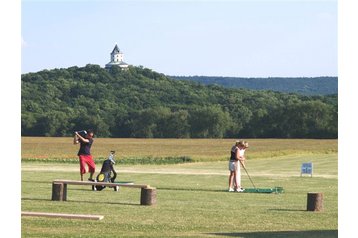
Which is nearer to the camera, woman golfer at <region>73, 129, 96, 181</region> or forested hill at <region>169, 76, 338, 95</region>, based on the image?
woman golfer at <region>73, 129, 96, 181</region>

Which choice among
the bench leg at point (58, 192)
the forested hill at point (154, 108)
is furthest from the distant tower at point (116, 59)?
the bench leg at point (58, 192)

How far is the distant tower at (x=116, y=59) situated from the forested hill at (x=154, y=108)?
2.78m

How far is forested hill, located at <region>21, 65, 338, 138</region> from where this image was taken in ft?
341

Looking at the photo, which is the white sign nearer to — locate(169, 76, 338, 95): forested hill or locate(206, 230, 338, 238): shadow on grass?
locate(206, 230, 338, 238): shadow on grass

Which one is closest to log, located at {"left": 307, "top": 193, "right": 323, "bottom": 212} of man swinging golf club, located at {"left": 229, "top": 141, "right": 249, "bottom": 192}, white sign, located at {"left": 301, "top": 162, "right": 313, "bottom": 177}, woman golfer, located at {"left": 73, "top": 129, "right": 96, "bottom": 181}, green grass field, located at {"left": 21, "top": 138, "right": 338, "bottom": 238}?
green grass field, located at {"left": 21, "top": 138, "right": 338, "bottom": 238}

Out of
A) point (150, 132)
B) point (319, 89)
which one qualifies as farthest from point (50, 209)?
Result: point (319, 89)

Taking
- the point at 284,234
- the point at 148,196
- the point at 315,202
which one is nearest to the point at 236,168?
the point at 148,196

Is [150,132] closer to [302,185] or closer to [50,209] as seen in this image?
[302,185]

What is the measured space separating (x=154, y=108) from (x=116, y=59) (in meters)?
32.8

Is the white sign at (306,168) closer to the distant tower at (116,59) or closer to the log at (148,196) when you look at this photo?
the log at (148,196)

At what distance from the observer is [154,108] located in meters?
114

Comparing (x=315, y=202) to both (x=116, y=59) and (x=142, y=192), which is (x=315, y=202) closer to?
(x=142, y=192)

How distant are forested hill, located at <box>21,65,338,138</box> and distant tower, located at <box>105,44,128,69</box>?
109 inches

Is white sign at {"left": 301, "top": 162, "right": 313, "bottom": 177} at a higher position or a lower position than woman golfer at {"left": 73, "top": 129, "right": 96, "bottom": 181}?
lower
